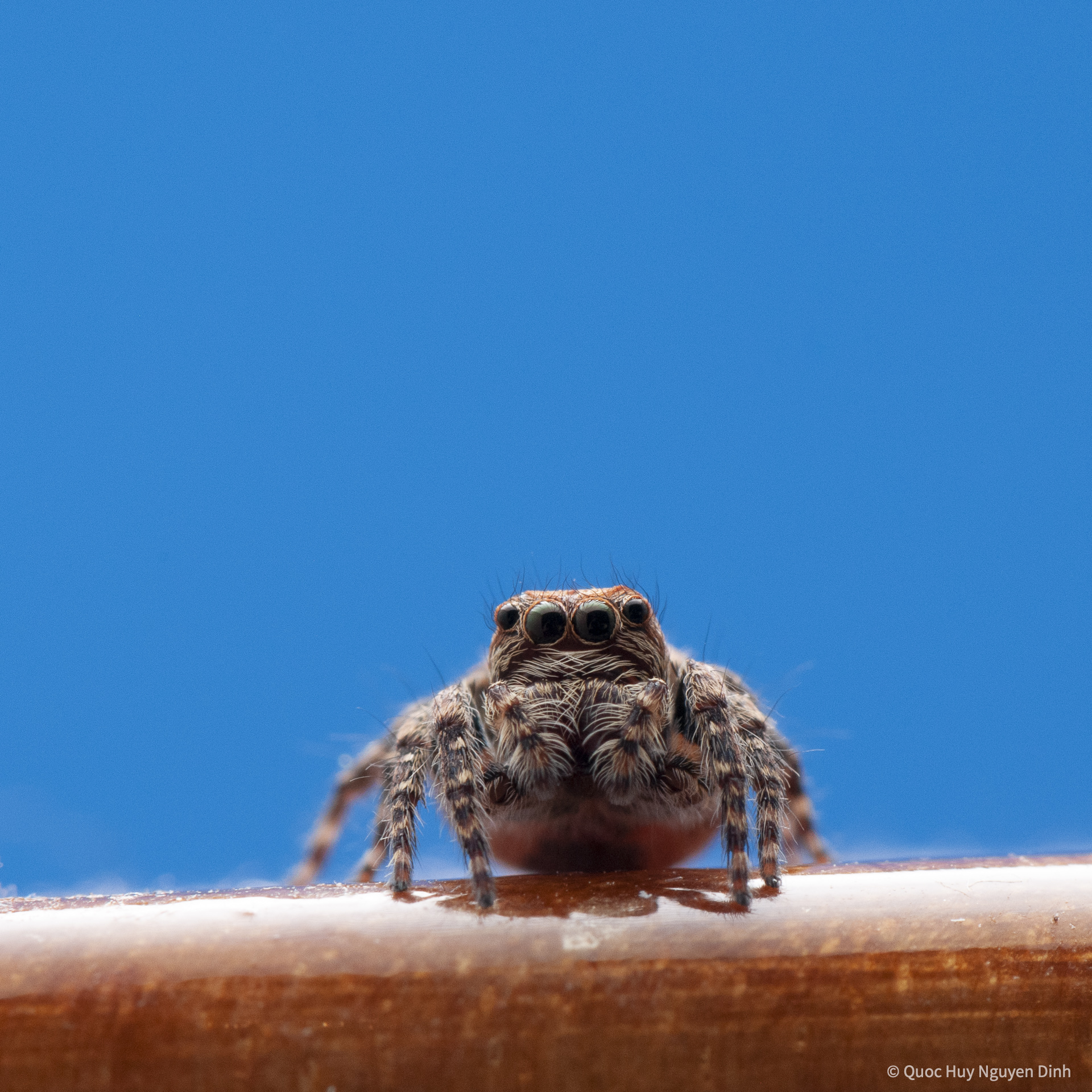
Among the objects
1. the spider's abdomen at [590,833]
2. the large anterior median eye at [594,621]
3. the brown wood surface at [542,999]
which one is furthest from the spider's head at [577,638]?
the brown wood surface at [542,999]

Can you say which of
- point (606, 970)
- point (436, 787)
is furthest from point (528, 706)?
point (606, 970)

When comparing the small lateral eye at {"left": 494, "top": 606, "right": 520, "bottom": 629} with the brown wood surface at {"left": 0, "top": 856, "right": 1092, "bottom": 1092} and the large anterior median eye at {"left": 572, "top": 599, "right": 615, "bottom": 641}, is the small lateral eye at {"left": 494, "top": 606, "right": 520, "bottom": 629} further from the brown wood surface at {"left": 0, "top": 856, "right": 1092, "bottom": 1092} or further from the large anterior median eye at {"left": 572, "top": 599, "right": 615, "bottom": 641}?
the brown wood surface at {"left": 0, "top": 856, "right": 1092, "bottom": 1092}

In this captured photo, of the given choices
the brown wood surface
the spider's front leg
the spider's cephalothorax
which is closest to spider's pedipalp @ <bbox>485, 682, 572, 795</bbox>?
the spider's cephalothorax

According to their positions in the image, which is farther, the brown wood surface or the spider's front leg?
the spider's front leg

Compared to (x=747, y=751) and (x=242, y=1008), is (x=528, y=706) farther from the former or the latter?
(x=242, y=1008)

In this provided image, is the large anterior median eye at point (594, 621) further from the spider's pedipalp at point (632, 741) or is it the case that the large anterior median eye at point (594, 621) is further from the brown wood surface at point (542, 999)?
the brown wood surface at point (542, 999)

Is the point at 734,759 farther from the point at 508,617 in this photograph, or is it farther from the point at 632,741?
the point at 508,617

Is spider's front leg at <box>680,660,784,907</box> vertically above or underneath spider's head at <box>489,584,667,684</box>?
underneath
